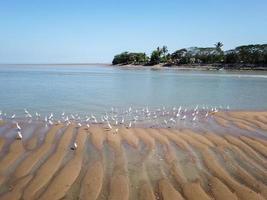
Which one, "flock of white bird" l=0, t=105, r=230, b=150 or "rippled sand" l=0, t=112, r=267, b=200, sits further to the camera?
"flock of white bird" l=0, t=105, r=230, b=150

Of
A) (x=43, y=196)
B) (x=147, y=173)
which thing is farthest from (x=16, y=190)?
(x=147, y=173)

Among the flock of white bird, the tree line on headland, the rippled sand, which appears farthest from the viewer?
the tree line on headland

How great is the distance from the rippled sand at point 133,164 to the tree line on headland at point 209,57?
391 ft

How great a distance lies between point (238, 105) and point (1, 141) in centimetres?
1799

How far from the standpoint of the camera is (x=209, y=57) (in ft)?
514

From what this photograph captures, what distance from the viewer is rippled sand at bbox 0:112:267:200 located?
8141mm

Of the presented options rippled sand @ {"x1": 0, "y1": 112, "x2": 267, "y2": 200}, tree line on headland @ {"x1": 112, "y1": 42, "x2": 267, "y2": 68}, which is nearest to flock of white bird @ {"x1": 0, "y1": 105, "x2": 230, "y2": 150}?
rippled sand @ {"x1": 0, "y1": 112, "x2": 267, "y2": 200}

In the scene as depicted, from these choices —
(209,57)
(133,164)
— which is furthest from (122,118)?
(209,57)

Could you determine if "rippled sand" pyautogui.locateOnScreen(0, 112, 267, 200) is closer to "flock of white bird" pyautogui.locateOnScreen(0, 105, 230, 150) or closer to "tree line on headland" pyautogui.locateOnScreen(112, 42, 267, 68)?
"flock of white bird" pyautogui.locateOnScreen(0, 105, 230, 150)

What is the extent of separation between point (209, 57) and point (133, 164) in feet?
498

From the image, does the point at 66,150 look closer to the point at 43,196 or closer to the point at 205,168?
the point at 43,196

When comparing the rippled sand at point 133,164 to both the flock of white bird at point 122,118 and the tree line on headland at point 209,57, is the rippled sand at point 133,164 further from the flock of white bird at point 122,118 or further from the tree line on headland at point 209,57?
the tree line on headland at point 209,57

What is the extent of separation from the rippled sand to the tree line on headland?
391 feet

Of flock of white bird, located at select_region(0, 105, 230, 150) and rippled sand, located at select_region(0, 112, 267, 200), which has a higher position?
rippled sand, located at select_region(0, 112, 267, 200)
